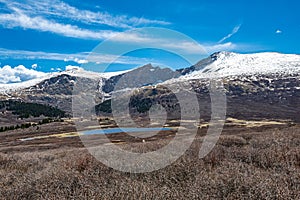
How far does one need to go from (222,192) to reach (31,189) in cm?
650

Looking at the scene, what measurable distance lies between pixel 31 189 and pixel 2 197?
92cm

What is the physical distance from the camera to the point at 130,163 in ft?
45.2

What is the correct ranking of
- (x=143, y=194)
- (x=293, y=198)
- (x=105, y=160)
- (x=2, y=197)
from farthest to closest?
(x=105, y=160) < (x=2, y=197) < (x=143, y=194) < (x=293, y=198)

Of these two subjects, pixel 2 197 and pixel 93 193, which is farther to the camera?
pixel 2 197

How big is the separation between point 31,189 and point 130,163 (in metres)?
4.26

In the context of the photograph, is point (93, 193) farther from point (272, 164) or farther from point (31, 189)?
point (272, 164)

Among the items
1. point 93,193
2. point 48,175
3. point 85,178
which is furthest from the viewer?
point 48,175

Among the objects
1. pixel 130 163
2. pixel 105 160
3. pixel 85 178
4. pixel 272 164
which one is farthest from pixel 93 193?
pixel 272 164

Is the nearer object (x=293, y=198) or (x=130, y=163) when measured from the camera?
(x=293, y=198)

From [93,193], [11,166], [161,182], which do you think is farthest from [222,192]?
[11,166]

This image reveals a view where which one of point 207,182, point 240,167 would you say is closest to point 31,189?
point 207,182

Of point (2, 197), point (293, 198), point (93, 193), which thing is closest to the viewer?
point (293, 198)

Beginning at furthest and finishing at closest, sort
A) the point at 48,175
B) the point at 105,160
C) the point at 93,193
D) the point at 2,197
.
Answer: the point at 105,160 → the point at 48,175 → the point at 2,197 → the point at 93,193

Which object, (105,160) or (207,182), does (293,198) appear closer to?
(207,182)
